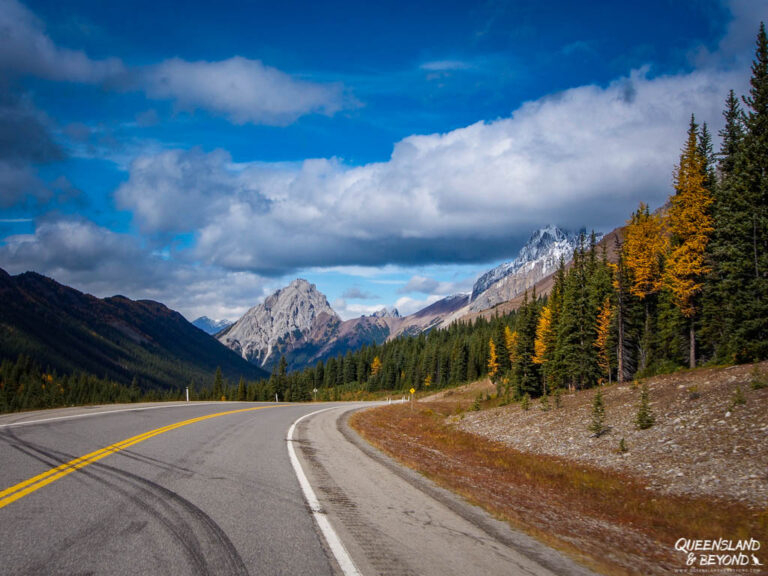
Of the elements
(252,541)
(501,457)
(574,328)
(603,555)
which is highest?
(574,328)

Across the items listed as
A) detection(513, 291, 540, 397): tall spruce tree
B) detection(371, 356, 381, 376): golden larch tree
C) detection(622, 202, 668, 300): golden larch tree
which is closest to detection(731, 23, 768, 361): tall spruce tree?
detection(622, 202, 668, 300): golden larch tree

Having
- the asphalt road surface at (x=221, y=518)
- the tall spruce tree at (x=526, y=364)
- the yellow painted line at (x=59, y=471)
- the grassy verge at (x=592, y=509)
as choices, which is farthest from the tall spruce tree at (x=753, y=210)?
the tall spruce tree at (x=526, y=364)

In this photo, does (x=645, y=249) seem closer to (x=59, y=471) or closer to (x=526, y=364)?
(x=526, y=364)

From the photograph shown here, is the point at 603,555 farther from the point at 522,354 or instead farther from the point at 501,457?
the point at 522,354

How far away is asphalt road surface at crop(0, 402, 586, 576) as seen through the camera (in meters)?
4.96

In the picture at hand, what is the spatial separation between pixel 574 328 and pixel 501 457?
3544cm

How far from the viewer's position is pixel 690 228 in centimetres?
3244

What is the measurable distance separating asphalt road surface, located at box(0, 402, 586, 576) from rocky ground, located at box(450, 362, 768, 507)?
8.80 meters

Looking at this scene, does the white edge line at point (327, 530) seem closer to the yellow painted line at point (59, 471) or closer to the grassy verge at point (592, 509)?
A: the grassy verge at point (592, 509)

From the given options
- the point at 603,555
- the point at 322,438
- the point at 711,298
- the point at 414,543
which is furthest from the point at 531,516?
the point at 711,298

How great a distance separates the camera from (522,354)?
197 feet

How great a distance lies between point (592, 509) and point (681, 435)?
9012mm

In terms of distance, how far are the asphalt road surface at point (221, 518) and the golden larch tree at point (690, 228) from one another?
1219 inches

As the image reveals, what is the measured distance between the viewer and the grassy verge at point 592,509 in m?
6.86
